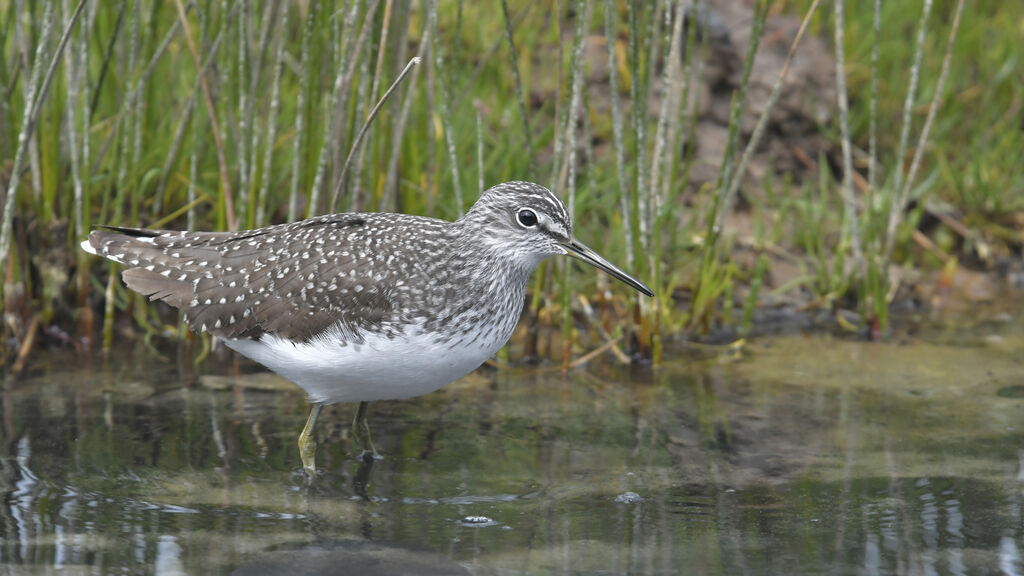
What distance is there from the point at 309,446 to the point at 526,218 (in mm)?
1432

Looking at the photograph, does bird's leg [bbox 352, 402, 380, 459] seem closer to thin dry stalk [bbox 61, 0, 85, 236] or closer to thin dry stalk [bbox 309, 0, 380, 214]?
thin dry stalk [bbox 309, 0, 380, 214]

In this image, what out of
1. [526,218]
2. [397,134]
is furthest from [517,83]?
[526,218]

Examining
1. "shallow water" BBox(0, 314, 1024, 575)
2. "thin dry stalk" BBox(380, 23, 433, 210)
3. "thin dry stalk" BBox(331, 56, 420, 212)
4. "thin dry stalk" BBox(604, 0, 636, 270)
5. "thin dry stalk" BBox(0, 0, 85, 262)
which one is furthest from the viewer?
"thin dry stalk" BBox(380, 23, 433, 210)

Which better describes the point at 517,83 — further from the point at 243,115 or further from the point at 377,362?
the point at 377,362

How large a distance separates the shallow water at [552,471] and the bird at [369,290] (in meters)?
0.49

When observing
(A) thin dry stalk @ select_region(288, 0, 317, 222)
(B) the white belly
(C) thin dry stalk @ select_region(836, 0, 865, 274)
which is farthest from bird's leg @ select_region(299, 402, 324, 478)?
(C) thin dry stalk @ select_region(836, 0, 865, 274)

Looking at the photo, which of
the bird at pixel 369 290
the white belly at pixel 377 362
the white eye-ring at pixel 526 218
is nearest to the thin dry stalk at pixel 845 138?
the bird at pixel 369 290

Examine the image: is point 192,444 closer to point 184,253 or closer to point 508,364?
point 184,253

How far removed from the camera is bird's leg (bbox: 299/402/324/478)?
548 centimetres

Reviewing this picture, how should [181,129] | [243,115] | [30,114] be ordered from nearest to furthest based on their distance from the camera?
[30,114], [243,115], [181,129]

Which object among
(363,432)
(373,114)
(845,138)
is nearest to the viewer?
(373,114)

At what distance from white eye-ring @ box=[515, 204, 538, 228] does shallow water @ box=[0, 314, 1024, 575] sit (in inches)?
43.3

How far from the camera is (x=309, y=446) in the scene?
5.52 meters

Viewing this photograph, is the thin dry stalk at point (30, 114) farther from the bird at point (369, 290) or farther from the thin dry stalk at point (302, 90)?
the thin dry stalk at point (302, 90)
